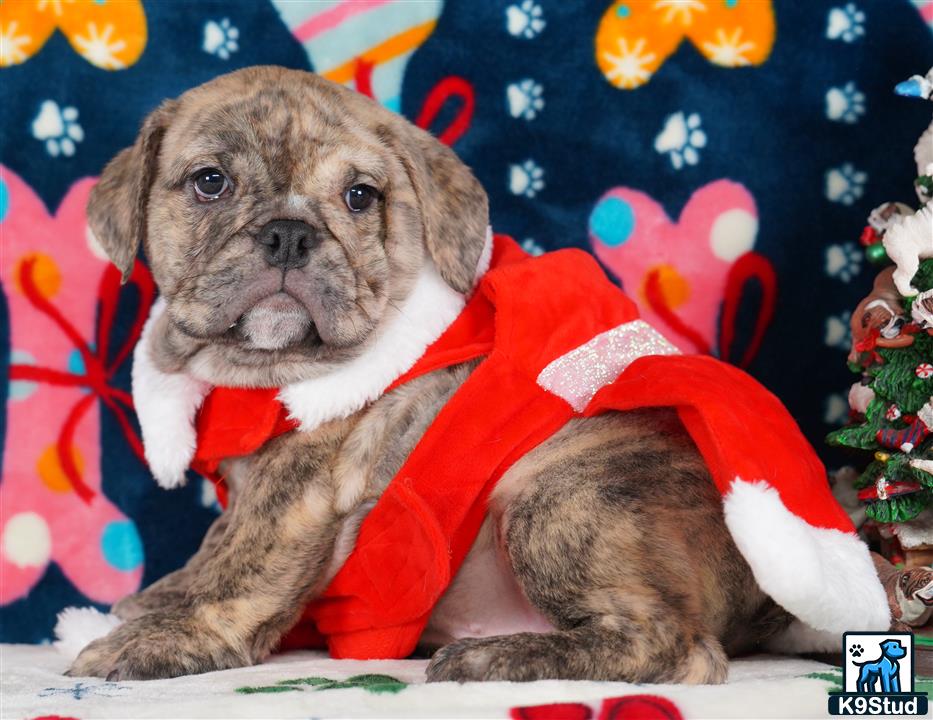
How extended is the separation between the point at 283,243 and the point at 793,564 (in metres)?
1.52

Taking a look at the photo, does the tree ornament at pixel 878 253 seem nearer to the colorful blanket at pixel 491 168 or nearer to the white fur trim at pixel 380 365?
the colorful blanket at pixel 491 168

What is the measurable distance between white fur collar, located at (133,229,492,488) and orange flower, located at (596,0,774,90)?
3.77ft

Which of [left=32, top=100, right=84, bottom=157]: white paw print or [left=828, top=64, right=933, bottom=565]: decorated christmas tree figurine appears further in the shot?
[left=32, top=100, right=84, bottom=157]: white paw print

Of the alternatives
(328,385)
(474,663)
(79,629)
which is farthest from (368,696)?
(79,629)

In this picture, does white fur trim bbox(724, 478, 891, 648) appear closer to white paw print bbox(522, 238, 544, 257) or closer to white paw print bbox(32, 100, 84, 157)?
white paw print bbox(522, 238, 544, 257)

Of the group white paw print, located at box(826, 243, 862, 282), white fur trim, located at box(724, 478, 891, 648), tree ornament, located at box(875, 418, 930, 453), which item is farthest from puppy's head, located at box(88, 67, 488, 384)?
white paw print, located at box(826, 243, 862, 282)

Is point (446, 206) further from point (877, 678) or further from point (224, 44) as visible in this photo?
point (877, 678)

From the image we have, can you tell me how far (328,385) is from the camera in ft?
10.2

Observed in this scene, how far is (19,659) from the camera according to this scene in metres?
3.39

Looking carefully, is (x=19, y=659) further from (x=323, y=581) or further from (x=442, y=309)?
(x=442, y=309)

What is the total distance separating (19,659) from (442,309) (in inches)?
66.4

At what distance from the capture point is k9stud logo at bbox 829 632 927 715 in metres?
2.47

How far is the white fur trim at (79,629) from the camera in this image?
346 centimetres

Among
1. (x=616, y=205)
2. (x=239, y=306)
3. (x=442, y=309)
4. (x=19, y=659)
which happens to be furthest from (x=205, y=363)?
(x=616, y=205)
